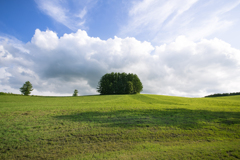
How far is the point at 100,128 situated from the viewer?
10.1 m

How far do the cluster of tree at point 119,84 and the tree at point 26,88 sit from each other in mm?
38950

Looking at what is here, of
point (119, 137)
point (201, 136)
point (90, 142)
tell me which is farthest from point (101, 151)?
point (201, 136)

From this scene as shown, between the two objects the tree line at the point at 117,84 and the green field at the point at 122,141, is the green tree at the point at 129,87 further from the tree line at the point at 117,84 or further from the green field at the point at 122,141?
the green field at the point at 122,141

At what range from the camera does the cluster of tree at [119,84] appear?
209 feet

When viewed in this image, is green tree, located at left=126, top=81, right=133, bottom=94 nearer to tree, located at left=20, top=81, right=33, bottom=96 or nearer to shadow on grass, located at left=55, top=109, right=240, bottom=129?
shadow on grass, located at left=55, top=109, right=240, bottom=129

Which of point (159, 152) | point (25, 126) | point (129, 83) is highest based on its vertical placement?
point (129, 83)

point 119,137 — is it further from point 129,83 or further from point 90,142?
point 129,83

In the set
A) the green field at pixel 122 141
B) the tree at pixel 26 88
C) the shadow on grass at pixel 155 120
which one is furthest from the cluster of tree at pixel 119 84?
the green field at pixel 122 141

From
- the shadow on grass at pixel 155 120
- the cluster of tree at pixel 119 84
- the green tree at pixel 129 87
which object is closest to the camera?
the shadow on grass at pixel 155 120

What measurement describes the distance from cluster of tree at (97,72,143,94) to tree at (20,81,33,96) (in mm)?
38950

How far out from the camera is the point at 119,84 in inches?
2589

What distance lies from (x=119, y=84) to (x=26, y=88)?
5159 centimetres

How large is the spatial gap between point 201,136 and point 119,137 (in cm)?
598

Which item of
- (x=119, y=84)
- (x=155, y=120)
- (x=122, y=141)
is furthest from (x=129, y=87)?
(x=122, y=141)
